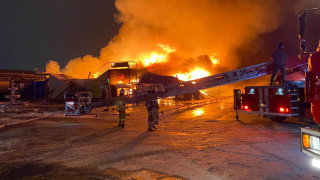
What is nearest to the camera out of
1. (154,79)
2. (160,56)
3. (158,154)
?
(158,154)

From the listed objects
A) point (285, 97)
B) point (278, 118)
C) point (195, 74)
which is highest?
point (195, 74)

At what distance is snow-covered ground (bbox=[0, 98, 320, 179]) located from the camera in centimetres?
459

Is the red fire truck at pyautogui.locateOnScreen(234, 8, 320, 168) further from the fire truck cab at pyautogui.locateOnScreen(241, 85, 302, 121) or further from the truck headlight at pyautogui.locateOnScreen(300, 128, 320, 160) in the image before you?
the truck headlight at pyautogui.locateOnScreen(300, 128, 320, 160)

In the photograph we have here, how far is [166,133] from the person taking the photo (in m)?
8.52

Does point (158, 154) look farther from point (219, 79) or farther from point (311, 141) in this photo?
point (219, 79)

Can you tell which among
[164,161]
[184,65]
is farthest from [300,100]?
[184,65]

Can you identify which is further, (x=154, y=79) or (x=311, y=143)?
(x=154, y=79)

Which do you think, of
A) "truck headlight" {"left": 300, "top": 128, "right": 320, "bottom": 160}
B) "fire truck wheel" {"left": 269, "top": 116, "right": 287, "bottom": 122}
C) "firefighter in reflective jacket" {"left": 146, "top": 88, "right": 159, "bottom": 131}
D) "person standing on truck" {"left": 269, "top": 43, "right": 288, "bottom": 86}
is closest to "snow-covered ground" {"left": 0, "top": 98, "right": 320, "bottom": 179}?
"firefighter in reflective jacket" {"left": 146, "top": 88, "right": 159, "bottom": 131}

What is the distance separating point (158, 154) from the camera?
5.85 m

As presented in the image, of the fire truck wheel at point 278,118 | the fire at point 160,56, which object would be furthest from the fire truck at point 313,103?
the fire at point 160,56

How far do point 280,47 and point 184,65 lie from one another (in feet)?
85.4

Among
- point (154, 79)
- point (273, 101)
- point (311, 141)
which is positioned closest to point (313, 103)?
point (311, 141)

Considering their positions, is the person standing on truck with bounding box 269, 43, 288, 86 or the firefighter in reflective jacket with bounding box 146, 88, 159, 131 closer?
the firefighter in reflective jacket with bounding box 146, 88, 159, 131

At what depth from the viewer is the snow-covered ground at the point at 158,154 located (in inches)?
181
